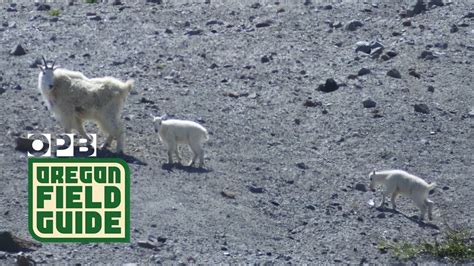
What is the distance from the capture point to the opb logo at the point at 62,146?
843 inches

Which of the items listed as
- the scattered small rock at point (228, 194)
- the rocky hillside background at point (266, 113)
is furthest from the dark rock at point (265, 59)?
the scattered small rock at point (228, 194)

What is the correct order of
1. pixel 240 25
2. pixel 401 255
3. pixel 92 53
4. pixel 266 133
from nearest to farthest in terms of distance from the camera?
pixel 401 255
pixel 266 133
pixel 92 53
pixel 240 25

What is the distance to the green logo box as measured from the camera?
18.4m

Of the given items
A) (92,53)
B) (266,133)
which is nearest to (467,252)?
(266,133)

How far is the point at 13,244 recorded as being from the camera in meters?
18.0

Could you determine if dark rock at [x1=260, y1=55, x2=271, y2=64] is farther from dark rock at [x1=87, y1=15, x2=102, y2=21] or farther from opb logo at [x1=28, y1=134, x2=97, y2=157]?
opb logo at [x1=28, y1=134, x2=97, y2=157]

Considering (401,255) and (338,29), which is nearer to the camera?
(401,255)

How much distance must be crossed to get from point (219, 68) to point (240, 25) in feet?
9.43

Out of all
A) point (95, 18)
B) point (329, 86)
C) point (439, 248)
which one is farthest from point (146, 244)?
point (95, 18)

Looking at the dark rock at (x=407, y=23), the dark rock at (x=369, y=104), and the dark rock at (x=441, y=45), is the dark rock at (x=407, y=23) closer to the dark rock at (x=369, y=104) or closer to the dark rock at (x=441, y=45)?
the dark rock at (x=441, y=45)

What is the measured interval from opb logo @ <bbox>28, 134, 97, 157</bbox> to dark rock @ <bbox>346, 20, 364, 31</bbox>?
8329mm

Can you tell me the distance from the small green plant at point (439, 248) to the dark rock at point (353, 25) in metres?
9.96

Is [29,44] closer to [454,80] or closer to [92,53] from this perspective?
[92,53]

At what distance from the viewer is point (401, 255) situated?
19.5 meters
